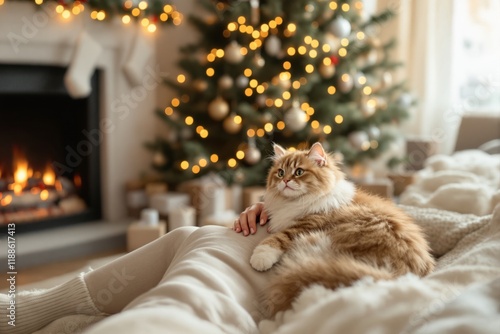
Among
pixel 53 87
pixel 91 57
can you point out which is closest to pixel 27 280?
pixel 53 87

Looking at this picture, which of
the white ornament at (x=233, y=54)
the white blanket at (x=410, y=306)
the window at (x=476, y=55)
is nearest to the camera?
the white blanket at (x=410, y=306)

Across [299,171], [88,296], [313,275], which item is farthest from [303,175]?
[88,296]

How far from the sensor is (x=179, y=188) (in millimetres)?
3855

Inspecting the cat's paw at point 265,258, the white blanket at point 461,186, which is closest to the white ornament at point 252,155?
the white blanket at point 461,186

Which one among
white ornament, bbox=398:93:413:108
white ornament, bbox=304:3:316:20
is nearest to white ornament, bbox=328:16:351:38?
white ornament, bbox=304:3:316:20

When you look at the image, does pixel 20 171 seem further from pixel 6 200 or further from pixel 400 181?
pixel 400 181

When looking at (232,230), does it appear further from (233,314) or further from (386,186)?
(386,186)

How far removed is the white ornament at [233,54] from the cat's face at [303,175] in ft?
6.94

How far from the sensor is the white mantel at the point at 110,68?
3.15 meters

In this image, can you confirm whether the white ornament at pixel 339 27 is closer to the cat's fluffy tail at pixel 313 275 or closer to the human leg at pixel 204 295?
the human leg at pixel 204 295

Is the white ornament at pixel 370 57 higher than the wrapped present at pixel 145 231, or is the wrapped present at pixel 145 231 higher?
the white ornament at pixel 370 57

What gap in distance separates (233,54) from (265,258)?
2469mm

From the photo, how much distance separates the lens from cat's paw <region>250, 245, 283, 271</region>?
1.29m

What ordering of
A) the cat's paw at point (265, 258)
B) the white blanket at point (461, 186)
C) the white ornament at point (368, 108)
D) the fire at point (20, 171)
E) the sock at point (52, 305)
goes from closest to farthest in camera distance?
1. the cat's paw at point (265, 258)
2. the sock at point (52, 305)
3. the white blanket at point (461, 186)
4. the fire at point (20, 171)
5. the white ornament at point (368, 108)
